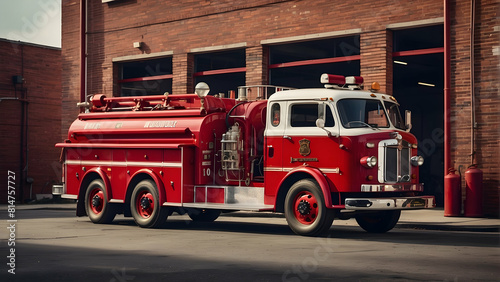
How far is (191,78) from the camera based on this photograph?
969 inches

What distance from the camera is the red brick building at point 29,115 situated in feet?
106

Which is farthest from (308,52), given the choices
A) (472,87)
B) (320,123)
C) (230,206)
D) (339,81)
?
(320,123)

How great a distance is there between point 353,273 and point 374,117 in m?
5.48

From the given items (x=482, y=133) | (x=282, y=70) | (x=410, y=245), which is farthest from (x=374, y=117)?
(x=282, y=70)

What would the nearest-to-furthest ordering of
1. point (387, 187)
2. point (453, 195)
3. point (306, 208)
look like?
point (387, 187)
point (306, 208)
point (453, 195)

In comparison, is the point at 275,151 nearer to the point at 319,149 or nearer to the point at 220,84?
the point at 319,149

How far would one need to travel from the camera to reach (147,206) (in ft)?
52.6

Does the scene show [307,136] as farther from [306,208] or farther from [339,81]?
[339,81]

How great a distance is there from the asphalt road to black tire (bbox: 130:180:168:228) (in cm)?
38

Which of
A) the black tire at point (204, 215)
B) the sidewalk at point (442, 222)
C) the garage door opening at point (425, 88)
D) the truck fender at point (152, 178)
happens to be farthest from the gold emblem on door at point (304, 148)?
the garage door opening at point (425, 88)

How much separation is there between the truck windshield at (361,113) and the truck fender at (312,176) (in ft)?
3.30

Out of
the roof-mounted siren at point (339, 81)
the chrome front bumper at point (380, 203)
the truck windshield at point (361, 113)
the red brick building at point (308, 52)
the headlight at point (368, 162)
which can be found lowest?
the chrome front bumper at point (380, 203)

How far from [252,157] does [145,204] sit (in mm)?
2654

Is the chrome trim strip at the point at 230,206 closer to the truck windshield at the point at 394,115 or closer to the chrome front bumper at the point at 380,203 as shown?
the chrome front bumper at the point at 380,203
